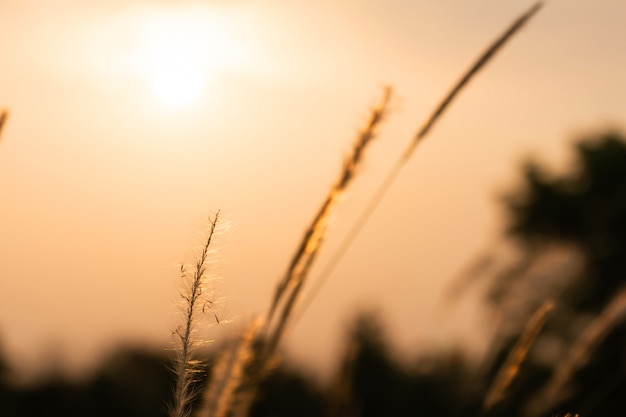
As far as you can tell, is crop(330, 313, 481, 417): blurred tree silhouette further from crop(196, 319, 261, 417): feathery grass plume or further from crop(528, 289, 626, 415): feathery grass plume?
crop(196, 319, 261, 417): feathery grass plume

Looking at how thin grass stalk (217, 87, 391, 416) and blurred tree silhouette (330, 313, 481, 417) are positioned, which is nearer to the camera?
thin grass stalk (217, 87, 391, 416)

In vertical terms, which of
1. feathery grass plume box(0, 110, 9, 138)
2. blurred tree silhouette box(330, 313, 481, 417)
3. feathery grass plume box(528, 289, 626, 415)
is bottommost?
blurred tree silhouette box(330, 313, 481, 417)

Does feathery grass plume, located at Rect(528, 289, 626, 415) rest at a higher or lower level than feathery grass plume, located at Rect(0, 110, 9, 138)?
lower

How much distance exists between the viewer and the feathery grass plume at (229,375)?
4.77 feet

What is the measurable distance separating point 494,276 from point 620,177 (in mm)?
25516

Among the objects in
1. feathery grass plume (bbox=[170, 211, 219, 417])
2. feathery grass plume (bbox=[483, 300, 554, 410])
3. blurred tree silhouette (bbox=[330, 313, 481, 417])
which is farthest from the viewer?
blurred tree silhouette (bbox=[330, 313, 481, 417])

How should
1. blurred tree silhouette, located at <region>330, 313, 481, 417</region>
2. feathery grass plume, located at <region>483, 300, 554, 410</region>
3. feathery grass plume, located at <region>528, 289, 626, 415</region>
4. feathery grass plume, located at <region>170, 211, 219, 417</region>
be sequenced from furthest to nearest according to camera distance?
blurred tree silhouette, located at <region>330, 313, 481, 417</region> → feathery grass plume, located at <region>528, 289, 626, 415</region> → feathery grass plume, located at <region>483, 300, 554, 410</region> → feathery grass plume, located at <region>170, 211, 219, 417</region>

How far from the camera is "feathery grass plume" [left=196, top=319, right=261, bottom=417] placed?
4.77 ft

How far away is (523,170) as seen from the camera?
31625mm

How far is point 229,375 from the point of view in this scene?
1.49 m

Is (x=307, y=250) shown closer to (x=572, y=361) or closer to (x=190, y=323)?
(x=190, y=323)

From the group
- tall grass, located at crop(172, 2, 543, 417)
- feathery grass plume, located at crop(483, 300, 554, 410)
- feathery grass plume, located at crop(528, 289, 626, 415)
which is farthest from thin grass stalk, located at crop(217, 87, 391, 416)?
feathery grass plume, located at crop(528, 289, 626, 415)

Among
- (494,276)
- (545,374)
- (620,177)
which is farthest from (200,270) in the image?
(620,177)

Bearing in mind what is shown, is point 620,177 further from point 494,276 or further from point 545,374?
point 494,276
